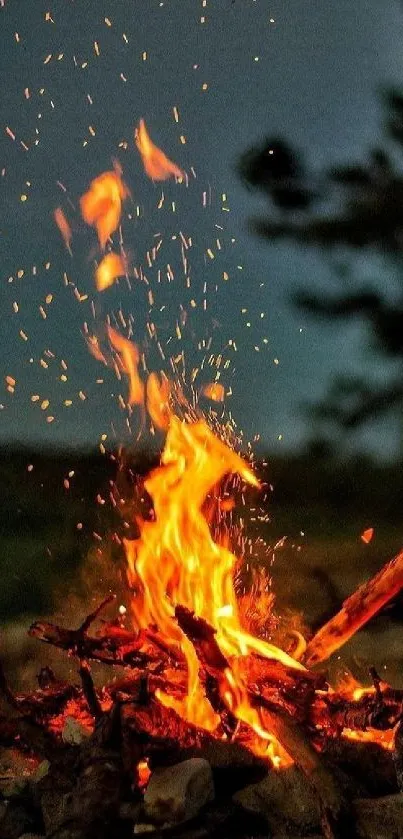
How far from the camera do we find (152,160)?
4793 millimetres

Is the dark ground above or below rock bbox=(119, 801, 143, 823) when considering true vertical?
above

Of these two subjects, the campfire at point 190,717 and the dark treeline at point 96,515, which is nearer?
the campfire at point 190,717

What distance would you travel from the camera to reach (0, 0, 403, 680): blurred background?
4.62 metres

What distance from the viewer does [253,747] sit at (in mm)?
2377

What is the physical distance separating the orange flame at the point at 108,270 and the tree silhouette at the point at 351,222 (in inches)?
33.2

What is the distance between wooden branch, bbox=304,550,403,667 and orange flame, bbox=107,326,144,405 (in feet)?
5.70

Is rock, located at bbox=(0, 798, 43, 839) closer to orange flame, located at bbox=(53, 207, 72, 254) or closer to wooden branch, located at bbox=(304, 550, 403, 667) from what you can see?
wooden branch, located at bbox=(304, 550, 403, 667)

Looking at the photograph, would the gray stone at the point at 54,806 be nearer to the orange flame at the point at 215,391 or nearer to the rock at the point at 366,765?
the rock at the point at 366,765

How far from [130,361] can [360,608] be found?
6.48ft

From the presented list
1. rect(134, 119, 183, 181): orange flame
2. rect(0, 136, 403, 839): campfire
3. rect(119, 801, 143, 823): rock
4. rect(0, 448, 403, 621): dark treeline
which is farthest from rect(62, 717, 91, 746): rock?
rect(134, 119, 183, 181): orange flame

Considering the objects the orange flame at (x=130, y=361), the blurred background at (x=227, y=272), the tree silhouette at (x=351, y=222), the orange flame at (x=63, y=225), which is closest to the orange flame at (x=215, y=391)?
the blurred background at (x=227, y=272)

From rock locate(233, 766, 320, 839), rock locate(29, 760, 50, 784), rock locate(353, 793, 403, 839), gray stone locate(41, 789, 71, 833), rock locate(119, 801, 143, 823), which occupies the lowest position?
rock locate(353, 793, 403, 839)

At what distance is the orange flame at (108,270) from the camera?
15.5 ft

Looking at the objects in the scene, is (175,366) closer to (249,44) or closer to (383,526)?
(383,526)
